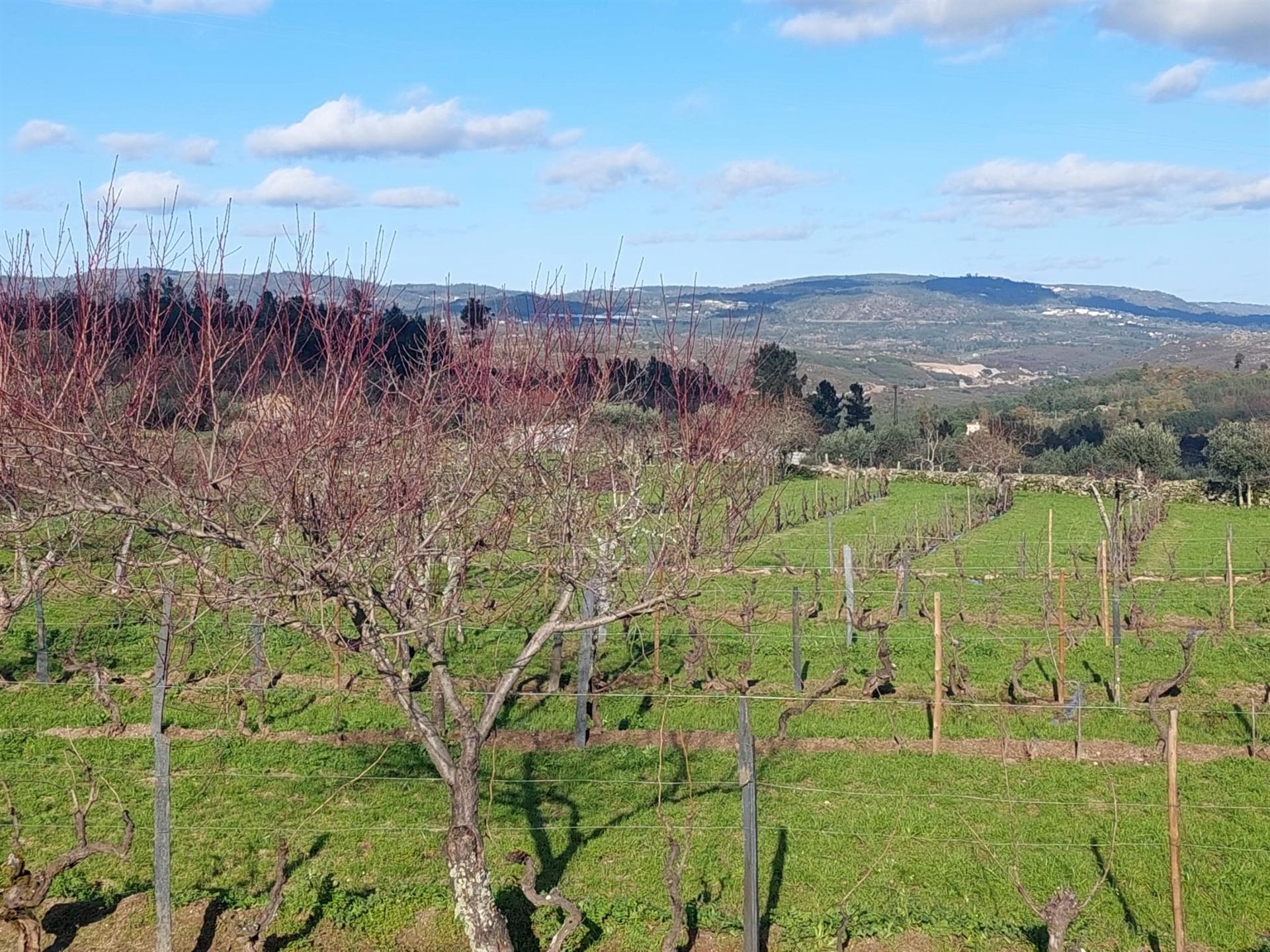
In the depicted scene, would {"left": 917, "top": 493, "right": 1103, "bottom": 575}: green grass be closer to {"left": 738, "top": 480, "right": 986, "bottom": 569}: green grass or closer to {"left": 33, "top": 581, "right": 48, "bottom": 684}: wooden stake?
{"left": 738, "top": 480, "right": 986, "bottom": 569}: green grass

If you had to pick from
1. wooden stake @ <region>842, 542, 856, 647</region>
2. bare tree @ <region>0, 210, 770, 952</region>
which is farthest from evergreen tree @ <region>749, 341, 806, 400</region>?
bare tree @ <region>0, 210, 770, 952</region>

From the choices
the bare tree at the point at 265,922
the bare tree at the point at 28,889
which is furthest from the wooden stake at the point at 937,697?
the bare tree at the point at 28,889

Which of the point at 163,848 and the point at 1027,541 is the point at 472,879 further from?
the point at 1027,541

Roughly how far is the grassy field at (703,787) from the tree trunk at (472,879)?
1.54 ft

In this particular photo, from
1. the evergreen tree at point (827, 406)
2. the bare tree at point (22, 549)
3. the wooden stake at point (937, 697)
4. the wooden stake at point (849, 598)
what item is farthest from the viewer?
the evergreen tree at point (827, 406)

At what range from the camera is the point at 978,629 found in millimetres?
13641

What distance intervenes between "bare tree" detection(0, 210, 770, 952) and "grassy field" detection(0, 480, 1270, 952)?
85 cm

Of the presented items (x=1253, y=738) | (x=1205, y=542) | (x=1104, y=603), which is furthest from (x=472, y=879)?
(x=1205, y=542)

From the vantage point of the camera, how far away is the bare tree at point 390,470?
213 inches

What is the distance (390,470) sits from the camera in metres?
6.46

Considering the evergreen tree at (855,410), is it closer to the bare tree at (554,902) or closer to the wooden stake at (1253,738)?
the wooden stake at (1253,738)

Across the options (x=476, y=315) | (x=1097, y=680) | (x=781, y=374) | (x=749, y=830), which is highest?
(x=476, y=315)

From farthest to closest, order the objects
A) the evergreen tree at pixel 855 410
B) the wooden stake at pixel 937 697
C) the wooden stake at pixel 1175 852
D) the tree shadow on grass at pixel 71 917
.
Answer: the evergreen tree at pixel 855 410 → the wooden stake at pixel 937 697 → the tree shadow on grass at pixel 71 917 → the wooden stake at pixel 1175 852

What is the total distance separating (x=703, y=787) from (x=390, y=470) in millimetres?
3303
